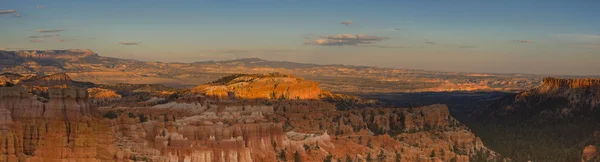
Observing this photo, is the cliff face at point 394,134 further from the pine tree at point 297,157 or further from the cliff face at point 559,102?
the cliff face at point 559,102

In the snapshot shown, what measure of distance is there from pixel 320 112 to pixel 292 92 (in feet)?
103

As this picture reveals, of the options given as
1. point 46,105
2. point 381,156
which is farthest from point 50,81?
point 46,105

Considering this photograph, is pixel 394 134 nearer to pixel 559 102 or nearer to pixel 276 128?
pixel 276 128

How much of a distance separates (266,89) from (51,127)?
87.2m

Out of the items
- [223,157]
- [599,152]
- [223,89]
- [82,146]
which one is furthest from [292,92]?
[82,146]

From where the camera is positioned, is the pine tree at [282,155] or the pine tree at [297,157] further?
the pine tree at [297,157]

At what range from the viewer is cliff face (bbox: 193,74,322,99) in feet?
396

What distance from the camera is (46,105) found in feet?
133

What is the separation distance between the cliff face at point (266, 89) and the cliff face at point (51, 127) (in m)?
73.1

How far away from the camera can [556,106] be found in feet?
465

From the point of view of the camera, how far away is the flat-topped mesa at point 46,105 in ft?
131

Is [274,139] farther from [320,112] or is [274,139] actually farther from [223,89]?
[223,89]

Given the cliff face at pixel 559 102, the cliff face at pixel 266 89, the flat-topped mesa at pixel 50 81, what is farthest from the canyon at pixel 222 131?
the cliff face at pixel 559 102

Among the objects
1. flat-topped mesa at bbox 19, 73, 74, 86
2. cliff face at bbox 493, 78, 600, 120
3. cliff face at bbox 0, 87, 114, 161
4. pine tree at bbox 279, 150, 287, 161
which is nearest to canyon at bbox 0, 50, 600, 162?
cliff face at bbox 0, 87, 114, 161
